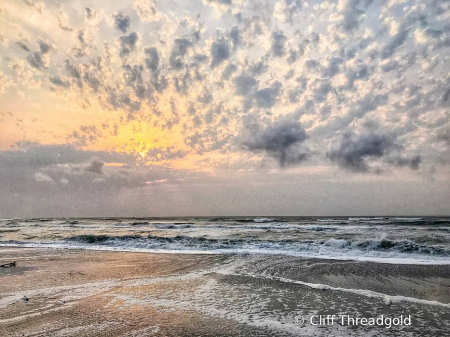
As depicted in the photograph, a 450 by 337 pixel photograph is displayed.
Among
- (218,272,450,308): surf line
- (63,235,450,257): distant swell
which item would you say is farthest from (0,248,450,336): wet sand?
(63,235,450,257): distant swell

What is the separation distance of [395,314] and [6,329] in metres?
7.87

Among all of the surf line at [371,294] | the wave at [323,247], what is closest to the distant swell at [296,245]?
the wave at [323,247]

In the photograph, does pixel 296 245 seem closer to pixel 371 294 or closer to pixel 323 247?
pixel 323 247

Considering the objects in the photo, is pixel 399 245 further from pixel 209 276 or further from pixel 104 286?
pixel 104 286

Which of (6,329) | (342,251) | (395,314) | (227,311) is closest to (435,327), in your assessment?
(395,314)

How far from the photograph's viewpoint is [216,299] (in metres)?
7.02

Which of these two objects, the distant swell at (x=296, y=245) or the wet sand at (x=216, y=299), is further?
the distant swell at (x=296, y=245)

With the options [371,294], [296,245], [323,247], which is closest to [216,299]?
[371,294]

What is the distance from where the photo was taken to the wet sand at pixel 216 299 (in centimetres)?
513

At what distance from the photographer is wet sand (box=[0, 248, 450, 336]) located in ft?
16.8

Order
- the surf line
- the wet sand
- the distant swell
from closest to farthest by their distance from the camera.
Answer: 1. the wet sand
2. the surf line
3. the distant swell

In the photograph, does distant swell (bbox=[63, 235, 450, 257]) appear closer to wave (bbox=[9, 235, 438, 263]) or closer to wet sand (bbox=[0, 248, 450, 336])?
wave (bbox=[9, 235, 438, 263])

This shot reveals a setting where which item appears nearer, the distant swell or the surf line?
the surf line

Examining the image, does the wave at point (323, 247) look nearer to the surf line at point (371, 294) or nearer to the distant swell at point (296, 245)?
the distant swell at point (296, 245)
